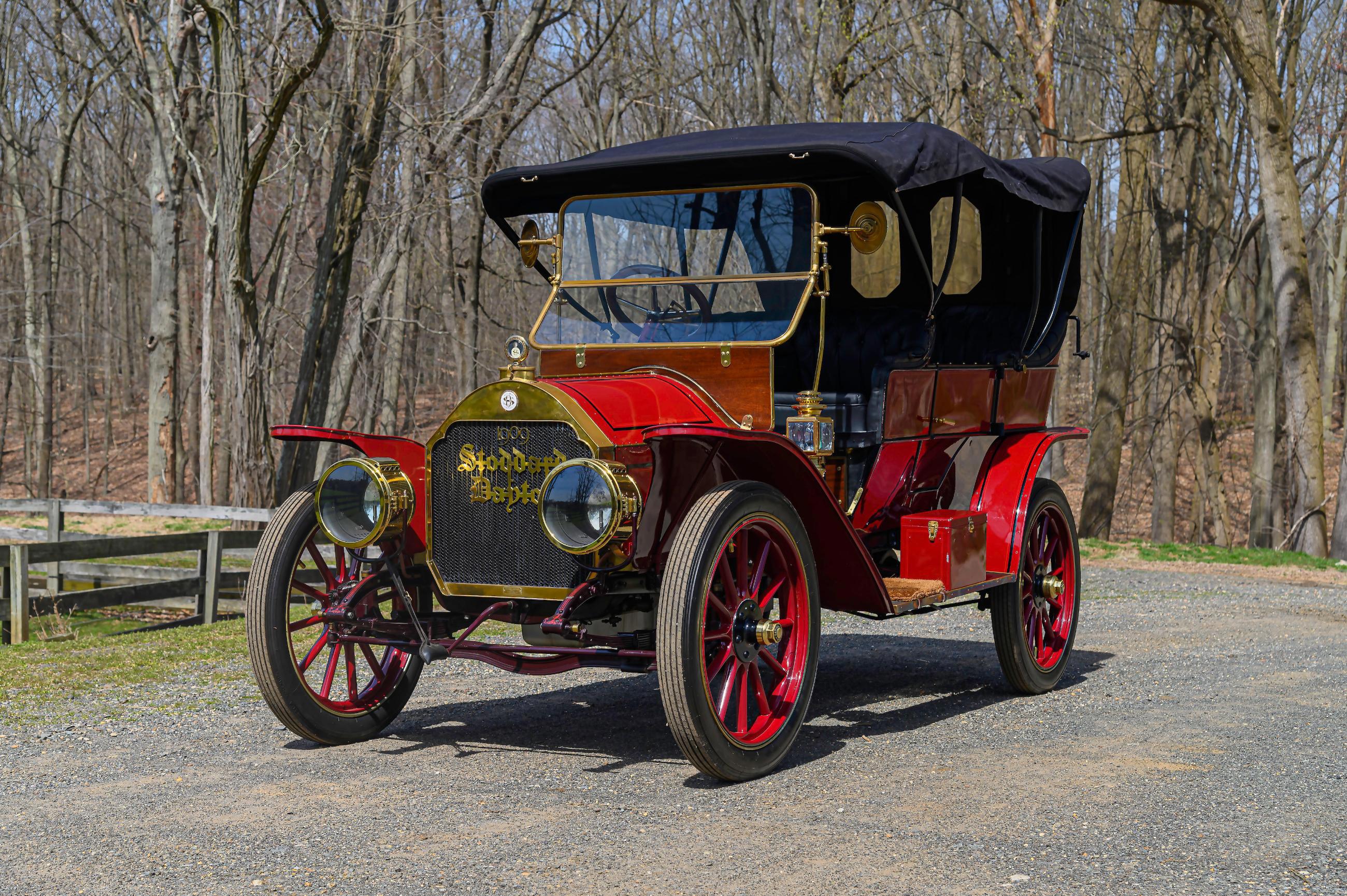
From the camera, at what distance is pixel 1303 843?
436 cm

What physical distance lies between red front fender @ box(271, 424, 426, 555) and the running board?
6.57ft

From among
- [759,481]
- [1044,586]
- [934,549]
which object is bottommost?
[1044,586]

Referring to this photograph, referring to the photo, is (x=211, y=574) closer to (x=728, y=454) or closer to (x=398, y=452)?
(x=398, y=452)

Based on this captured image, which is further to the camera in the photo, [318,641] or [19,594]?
[19,594]

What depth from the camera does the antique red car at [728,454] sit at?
533 cm

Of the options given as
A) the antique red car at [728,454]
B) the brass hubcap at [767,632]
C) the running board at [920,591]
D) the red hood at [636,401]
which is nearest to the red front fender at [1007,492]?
the antique red car at [728,454]

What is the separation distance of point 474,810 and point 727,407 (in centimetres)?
226

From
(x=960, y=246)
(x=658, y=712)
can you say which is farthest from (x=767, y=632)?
(x=960, y=246)

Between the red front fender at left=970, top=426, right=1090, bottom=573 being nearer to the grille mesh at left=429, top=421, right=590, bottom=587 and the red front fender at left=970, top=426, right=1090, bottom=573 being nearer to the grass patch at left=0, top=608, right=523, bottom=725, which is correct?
the grille mesh at left=429, top=421, right=590, bottom=587

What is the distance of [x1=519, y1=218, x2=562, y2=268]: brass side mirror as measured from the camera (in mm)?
6840

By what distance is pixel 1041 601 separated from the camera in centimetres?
761

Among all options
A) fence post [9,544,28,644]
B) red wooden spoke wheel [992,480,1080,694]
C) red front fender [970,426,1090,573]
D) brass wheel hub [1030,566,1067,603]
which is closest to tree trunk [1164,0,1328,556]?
red wooden spoke wheel [992,480,1080,694]

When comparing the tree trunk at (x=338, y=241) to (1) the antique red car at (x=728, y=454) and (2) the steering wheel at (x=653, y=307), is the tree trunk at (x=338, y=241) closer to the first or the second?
(1) the antique red car at (x=728, y=454)

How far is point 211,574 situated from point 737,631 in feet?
23.9
